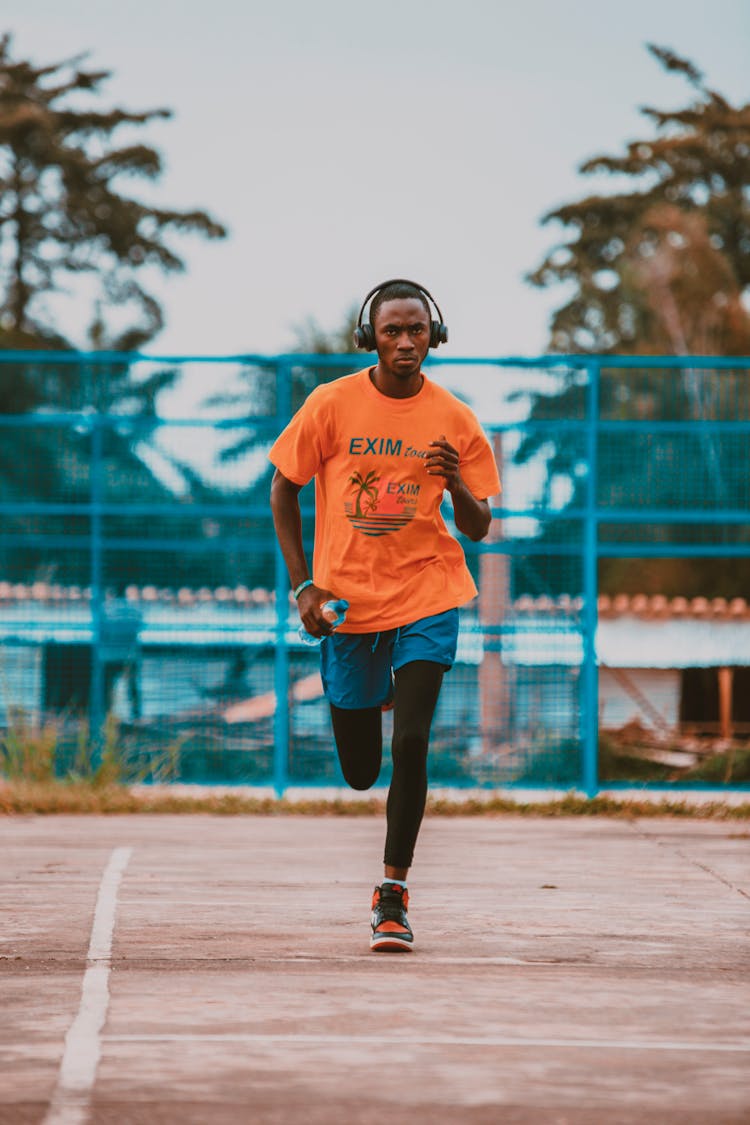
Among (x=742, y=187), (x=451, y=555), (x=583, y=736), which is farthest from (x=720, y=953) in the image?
(x=742, y=187)

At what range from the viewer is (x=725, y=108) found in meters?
46.3

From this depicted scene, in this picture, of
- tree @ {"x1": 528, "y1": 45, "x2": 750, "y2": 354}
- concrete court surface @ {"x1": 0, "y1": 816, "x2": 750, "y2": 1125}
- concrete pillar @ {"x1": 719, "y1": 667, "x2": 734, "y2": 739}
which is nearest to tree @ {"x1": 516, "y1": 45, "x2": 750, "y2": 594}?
tree @ {"x1": 528, "y1": 45, "x2": 750, "y2": 354}

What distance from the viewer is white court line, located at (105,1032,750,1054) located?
4.34 metres

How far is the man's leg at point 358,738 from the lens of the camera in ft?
20.2

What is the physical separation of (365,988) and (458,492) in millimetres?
1657

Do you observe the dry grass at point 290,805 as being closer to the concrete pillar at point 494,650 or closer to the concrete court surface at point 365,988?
the concrete pillar at point 494,650

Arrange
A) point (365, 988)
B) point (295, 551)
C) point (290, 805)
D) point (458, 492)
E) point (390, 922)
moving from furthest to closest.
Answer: point (290, 805)
point (295, 551)
point (458, 492)
point (390, 922)
point (365, 988)

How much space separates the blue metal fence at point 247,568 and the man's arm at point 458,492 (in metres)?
4.68

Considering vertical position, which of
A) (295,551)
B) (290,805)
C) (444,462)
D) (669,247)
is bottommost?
(290,805)

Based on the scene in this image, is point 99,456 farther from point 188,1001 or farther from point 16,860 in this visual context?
point 188,1001

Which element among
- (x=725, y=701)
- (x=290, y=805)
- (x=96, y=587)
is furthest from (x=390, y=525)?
(x=725, y=701)

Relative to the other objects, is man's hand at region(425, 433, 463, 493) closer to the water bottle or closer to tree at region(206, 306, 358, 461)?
the water bottle

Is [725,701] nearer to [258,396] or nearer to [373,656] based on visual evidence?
[258,396]

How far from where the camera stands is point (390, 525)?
6008 mm
